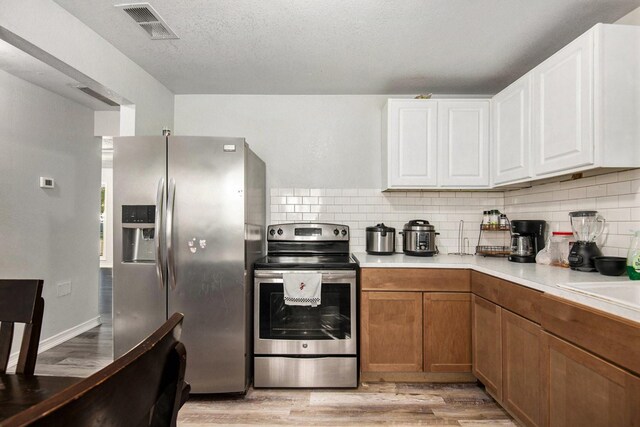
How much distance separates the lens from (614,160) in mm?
1747

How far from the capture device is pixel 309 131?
3.24 meters

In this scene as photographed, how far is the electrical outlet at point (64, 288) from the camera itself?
3.37m

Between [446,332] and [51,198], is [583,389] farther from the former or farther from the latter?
[51,198]

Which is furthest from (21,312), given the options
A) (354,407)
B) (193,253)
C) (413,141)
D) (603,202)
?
(603,202)

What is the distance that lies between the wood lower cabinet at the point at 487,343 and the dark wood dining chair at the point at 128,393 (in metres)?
2.00

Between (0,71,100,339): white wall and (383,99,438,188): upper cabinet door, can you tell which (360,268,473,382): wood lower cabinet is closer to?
(383,99,438,188): upper cabinet door

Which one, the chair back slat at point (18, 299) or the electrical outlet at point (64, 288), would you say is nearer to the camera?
the chair back slat at point (18, 299)

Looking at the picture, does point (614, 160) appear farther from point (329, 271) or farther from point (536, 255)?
point (329, 271)

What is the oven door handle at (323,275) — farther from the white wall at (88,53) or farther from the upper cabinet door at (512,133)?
the white wall at (88,53)

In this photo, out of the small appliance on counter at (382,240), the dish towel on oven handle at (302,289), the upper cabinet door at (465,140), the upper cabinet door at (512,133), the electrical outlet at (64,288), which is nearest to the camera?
the upper cabinet door at (512,133)

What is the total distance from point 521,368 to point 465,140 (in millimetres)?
1766

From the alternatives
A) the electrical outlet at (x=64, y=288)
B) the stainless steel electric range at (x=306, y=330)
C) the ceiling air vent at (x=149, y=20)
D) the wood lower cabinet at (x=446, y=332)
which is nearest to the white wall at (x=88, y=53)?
the ceiling air vent at (x=149, y=20)

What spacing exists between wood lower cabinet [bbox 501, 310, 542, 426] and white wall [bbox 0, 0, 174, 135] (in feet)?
9.71

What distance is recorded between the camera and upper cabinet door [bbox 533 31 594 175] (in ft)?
5.84
